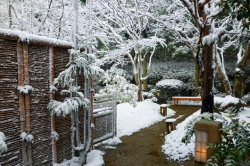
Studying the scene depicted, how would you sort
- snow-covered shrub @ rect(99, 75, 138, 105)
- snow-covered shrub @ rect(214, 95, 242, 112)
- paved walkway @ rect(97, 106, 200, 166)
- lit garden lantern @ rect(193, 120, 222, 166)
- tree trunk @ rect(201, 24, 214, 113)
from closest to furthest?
1. lit garden lantern @ rect(193, 120, 222, 166)
2. paved walkway @ rect(97, 106, 200, 166)
3. tree trunk @ rect(201, 24, 214, 113)
4. snow-covered shrub @ rect(214, 95, 242, 112)
5. snow-covered shrub @ rect(99, 75, 138, 105)

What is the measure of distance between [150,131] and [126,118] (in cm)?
209

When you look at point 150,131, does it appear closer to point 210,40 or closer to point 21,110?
point 210,40

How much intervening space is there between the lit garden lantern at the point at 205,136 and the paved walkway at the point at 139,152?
1.36 feet

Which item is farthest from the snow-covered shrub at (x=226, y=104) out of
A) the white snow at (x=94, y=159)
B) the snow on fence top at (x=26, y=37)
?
the snow on fence top at (x=26, y=37)

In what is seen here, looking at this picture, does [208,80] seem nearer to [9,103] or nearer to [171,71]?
[9,103]

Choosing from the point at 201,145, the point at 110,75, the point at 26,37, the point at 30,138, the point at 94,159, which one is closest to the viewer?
the point at 26,37

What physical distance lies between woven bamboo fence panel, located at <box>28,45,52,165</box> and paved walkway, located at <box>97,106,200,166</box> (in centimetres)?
176

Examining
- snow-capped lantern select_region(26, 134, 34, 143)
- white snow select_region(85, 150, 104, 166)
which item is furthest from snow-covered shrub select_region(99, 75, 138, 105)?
snow-capped lantern select_region(26, 134, 34, 143)

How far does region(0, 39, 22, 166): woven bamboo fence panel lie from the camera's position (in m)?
3.78

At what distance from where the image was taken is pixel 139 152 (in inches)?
247

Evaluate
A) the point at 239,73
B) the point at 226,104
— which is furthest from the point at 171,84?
the point at 226,104

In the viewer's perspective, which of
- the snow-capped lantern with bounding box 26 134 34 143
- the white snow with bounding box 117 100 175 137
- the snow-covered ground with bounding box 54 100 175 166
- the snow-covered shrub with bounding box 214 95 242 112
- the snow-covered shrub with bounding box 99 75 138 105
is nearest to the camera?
the snow-capped lantern with bounding box 26 134 34 143

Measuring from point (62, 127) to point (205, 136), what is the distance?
11.6 feet

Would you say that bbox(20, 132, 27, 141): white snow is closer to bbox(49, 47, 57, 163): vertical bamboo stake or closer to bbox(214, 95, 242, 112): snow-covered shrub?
bbox(49, 47, 57, 163): vertical bamboo stake
